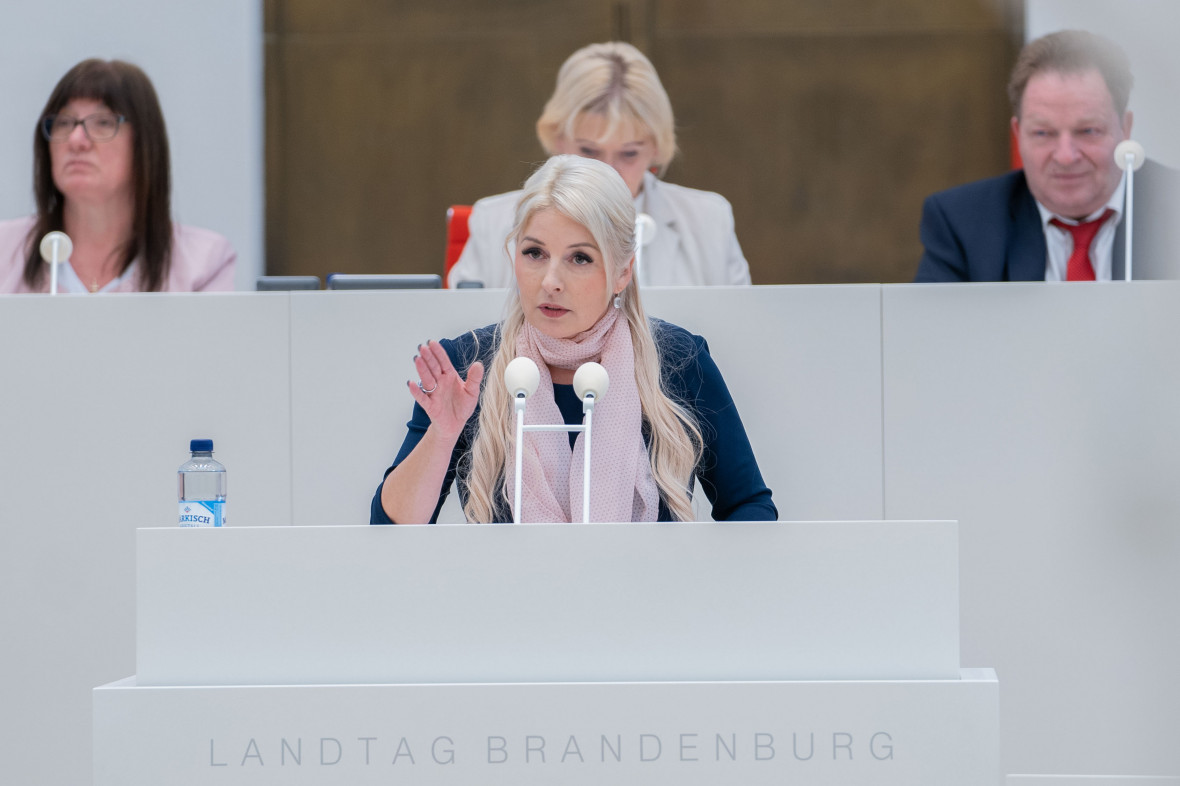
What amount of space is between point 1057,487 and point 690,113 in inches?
105

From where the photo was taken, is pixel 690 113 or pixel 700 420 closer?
pixel 700 420

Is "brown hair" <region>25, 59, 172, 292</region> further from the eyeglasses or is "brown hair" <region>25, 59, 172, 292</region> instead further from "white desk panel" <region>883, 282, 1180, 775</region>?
"white desk panel" <region>883, 282, 1180, 775</region>

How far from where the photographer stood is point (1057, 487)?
7.70ft

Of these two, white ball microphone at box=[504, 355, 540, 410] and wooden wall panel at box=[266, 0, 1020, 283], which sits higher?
wooden wall panel at box=[266, 0, 1020, 283]

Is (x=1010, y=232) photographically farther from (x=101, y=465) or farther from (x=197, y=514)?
(x=101, y=465)

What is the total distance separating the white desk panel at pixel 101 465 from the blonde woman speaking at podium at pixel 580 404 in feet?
1.82

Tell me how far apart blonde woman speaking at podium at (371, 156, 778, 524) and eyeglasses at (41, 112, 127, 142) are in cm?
113

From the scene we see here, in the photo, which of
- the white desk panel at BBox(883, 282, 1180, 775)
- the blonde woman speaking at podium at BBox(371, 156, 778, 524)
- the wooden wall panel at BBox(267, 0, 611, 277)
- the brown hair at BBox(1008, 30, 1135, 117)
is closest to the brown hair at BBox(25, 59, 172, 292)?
the blonde woman speaking at podium at BBox(371, 156, 778, 524)

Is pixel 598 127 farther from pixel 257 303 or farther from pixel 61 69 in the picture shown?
pixel 61 69

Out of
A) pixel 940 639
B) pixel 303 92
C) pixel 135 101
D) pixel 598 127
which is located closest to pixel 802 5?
pixel 303 92

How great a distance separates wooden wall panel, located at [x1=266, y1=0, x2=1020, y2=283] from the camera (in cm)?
471

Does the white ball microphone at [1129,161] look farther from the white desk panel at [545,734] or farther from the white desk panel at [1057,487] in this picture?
the white desk panel at [545,734]

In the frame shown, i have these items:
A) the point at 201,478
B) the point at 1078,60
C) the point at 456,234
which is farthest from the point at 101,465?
the point at 1078,60

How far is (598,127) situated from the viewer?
2695 mm
